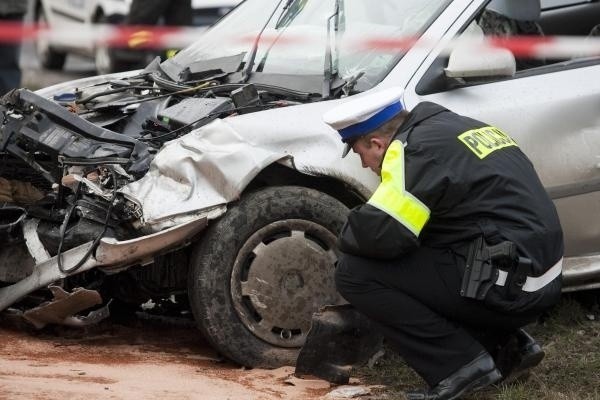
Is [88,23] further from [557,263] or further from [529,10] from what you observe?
[557,263]

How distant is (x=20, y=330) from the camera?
5.83 m

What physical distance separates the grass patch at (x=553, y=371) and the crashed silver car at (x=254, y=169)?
239 millimetres

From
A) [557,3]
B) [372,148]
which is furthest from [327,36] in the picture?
[557,3]

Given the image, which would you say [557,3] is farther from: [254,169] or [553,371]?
[254,169]

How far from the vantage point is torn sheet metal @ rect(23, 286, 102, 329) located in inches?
206

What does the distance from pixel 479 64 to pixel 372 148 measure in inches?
35.4

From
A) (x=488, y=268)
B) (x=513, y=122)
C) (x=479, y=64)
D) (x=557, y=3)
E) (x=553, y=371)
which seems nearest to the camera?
(x=488, y=268)

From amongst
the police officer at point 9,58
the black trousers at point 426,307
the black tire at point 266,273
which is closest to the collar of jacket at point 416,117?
the black trousers at point 426,307

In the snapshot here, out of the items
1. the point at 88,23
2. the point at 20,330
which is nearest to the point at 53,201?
the point at 20,330

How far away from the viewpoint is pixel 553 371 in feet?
17.5

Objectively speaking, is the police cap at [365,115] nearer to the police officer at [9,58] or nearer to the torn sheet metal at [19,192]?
the torn sheet metal at [19,192]

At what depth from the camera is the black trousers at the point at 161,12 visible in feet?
36.3

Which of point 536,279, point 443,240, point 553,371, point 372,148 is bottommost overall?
point 553,371

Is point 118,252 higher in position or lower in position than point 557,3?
lower
